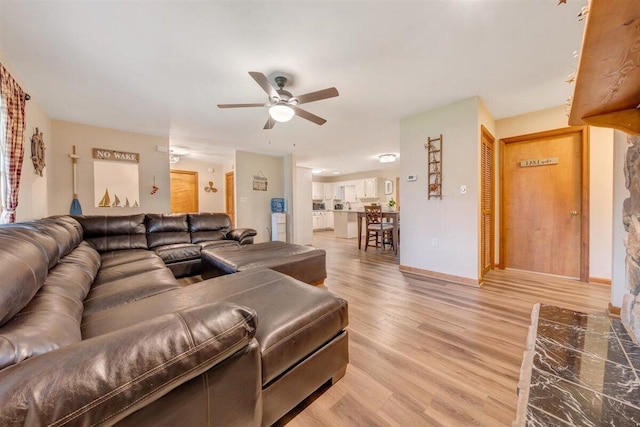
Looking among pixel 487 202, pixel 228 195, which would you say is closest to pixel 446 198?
pixel 487 202

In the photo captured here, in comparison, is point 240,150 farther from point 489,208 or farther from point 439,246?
point 489,208

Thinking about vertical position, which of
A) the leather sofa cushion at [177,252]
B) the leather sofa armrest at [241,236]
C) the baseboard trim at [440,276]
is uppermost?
the leather sofa armrest at [241,236]

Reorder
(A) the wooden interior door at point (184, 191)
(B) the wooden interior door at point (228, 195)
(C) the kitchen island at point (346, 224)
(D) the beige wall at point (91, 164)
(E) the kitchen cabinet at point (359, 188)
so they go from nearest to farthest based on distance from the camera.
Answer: (D) the beige wall at point (91, 164), (A) the wooden interior door at point (184, 191), (B) the wooden interior door at point (228, 195), (C) the kitchen island at point (346, 224), (E) the kitchen cabinet at point (359, 188)

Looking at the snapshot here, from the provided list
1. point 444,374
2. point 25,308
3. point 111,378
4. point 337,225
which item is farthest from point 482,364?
point 337,225

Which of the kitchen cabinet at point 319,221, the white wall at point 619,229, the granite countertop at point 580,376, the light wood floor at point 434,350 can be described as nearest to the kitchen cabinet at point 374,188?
the kitchen cabinet at point 319,221

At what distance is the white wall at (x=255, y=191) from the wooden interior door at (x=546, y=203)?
15.4ft

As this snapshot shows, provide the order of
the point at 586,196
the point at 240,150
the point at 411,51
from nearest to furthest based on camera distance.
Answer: the point at 411,51 < the point at 586,196 < the point at 240,150

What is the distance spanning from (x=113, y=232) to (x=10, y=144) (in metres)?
1.36

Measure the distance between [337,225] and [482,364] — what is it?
6.04 metres

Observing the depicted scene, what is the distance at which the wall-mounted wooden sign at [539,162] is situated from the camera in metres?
3.17

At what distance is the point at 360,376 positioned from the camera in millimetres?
1435

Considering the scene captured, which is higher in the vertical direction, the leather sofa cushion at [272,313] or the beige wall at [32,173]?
the beige wall at [32,173]

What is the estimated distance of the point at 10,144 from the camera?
2035mm

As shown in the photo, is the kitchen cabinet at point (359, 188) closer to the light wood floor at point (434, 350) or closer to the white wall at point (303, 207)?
the white wall at point (303, 207)
